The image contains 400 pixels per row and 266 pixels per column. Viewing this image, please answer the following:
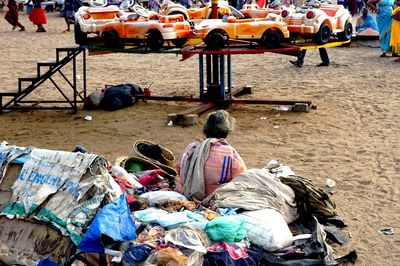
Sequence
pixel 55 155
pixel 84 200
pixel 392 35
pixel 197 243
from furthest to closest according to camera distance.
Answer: pixel 392 35
pixel 55 155
pixel 84 200
pixel 197 243

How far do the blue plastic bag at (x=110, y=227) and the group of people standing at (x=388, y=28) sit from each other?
36.6ft

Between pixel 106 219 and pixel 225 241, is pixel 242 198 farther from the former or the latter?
pixel 106 219

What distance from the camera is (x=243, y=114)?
34.5 ft

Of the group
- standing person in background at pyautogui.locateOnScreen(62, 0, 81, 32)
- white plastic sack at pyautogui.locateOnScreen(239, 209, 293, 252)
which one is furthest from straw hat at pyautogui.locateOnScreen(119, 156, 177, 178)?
standing person in background at pyautogui.locateOnScreen(62, 0, 81, 32)

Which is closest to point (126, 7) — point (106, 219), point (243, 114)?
point (243, 114)

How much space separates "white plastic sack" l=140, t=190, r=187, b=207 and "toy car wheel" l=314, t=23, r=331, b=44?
431 cm

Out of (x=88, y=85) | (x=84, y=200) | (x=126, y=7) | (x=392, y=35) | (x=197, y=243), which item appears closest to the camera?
(x=197, y=243)

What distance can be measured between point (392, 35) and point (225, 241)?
11.2 meters

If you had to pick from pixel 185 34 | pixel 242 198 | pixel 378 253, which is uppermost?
pixel 185 34

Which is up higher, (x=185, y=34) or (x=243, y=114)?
(x=185, y=34)

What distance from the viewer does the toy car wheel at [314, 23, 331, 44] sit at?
972cm

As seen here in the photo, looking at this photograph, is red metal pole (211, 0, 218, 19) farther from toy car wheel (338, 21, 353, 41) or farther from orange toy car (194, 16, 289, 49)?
toy car wheel (338, 21, 353, 41)

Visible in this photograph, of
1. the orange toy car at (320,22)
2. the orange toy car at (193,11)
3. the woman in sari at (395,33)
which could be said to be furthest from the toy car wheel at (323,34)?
the woman in sari at (395,33)

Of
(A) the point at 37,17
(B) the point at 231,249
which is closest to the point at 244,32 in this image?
(B) the point at 231,249
